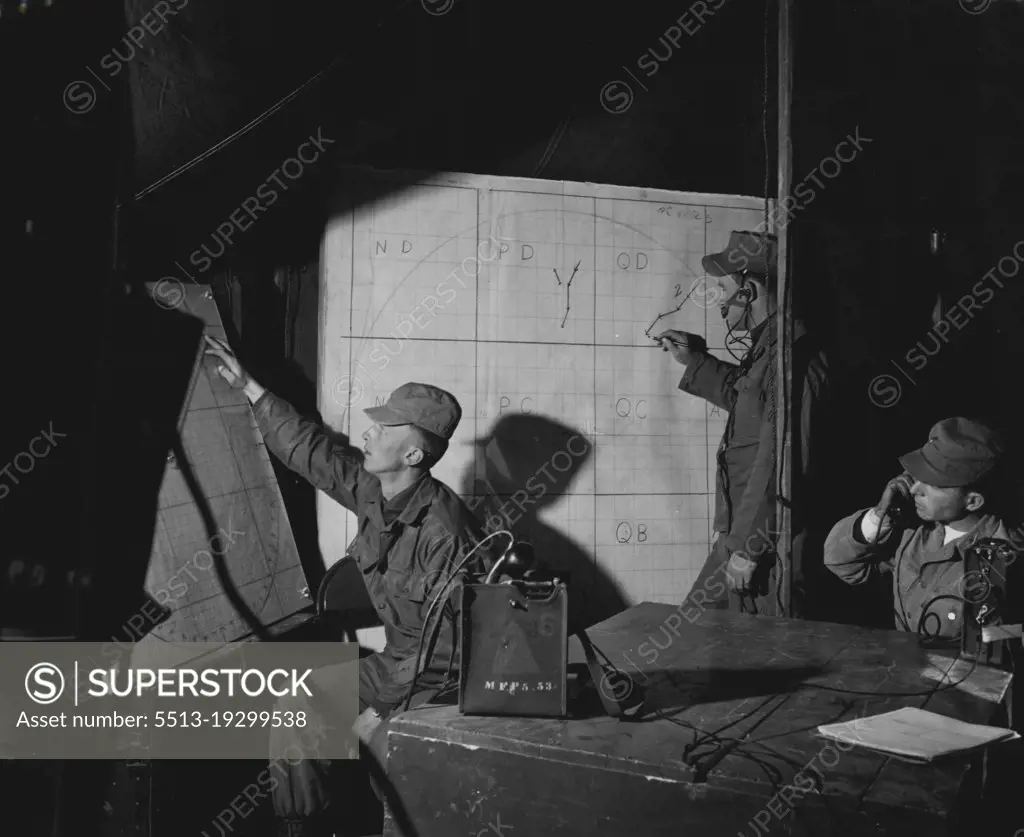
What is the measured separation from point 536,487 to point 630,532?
397 millimetres

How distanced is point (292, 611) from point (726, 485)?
1.54m

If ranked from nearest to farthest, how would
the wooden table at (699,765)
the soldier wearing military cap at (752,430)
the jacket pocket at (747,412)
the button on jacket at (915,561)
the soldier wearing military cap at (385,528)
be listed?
the wooden table at (699,765), the button on jacket at (915,561), the soldier wearing military cap at (385,528), the soldier wearing military cap at (752,430), the jacket pocket at (747,412)

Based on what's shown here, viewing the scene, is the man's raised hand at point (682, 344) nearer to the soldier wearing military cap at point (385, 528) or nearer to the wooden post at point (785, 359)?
the wooden post at point (785, 359)

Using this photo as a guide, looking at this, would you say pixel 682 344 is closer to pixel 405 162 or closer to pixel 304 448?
pixel 405 162

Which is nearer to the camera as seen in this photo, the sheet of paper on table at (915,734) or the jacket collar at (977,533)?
the sheet of paper on table at (915,734)

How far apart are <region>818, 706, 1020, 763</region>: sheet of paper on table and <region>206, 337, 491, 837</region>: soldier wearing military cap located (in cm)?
120

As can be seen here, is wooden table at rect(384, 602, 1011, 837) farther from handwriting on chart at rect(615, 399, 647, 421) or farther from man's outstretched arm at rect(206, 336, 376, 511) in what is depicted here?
handwriting on chart at rect(615, 399, 647, 421)

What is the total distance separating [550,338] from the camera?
2.99 metres

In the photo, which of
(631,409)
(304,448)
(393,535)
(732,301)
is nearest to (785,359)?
(732,301)

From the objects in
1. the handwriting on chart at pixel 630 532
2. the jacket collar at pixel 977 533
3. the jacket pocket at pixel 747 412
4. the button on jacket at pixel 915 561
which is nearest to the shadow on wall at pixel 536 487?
the handwriting on chart at pixel 630 532

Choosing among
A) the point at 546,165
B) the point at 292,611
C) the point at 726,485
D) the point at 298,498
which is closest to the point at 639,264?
the point at 546,165

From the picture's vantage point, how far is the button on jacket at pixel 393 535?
235 centimetres

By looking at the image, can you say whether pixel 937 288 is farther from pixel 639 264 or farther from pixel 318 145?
pixel 318 145

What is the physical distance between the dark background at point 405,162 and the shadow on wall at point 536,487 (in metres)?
0.63
